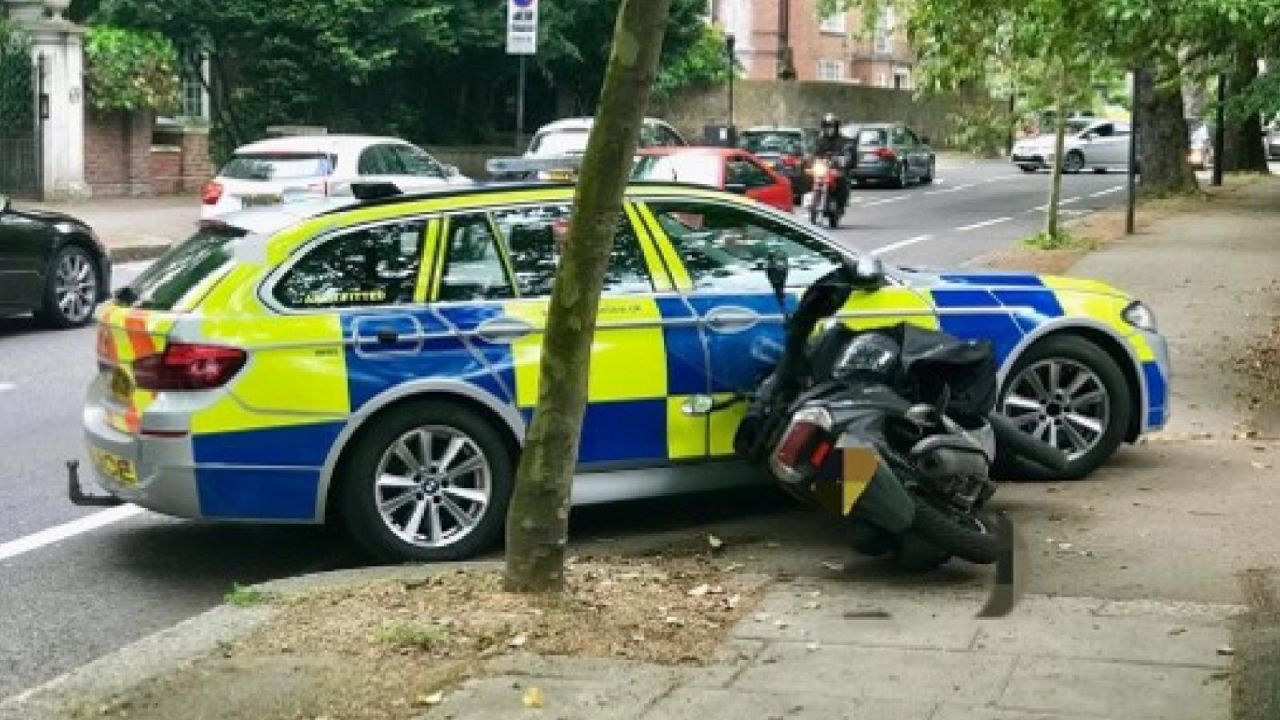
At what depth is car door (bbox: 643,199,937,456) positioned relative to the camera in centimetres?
790

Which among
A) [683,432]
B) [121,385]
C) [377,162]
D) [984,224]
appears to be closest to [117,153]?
[377,162]

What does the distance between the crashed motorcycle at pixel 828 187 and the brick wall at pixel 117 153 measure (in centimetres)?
1208

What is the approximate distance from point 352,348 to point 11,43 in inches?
976

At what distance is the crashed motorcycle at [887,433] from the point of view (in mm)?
6730

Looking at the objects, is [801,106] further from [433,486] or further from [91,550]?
[433,486]

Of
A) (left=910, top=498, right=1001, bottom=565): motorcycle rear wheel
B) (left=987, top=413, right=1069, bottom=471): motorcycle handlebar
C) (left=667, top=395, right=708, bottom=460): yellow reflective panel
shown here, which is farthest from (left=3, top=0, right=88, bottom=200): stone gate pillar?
(left=910, top=498, right=1001, bottom=565): motorcycle rear wheel

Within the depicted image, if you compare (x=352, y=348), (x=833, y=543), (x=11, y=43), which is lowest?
(x=833, y=543)

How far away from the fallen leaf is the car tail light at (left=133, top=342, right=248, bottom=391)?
7.73 ft

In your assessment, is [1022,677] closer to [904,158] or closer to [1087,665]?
[1087,665]

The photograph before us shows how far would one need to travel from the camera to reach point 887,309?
322 inches

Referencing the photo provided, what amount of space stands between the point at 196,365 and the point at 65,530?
68.2 inches

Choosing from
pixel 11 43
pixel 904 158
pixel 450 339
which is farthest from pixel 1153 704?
pixel 904 158

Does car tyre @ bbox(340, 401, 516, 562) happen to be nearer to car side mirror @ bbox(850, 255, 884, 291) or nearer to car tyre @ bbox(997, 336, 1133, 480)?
car side mirror @ bbox(850, 255, 884, 291)

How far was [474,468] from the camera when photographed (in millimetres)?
7551
